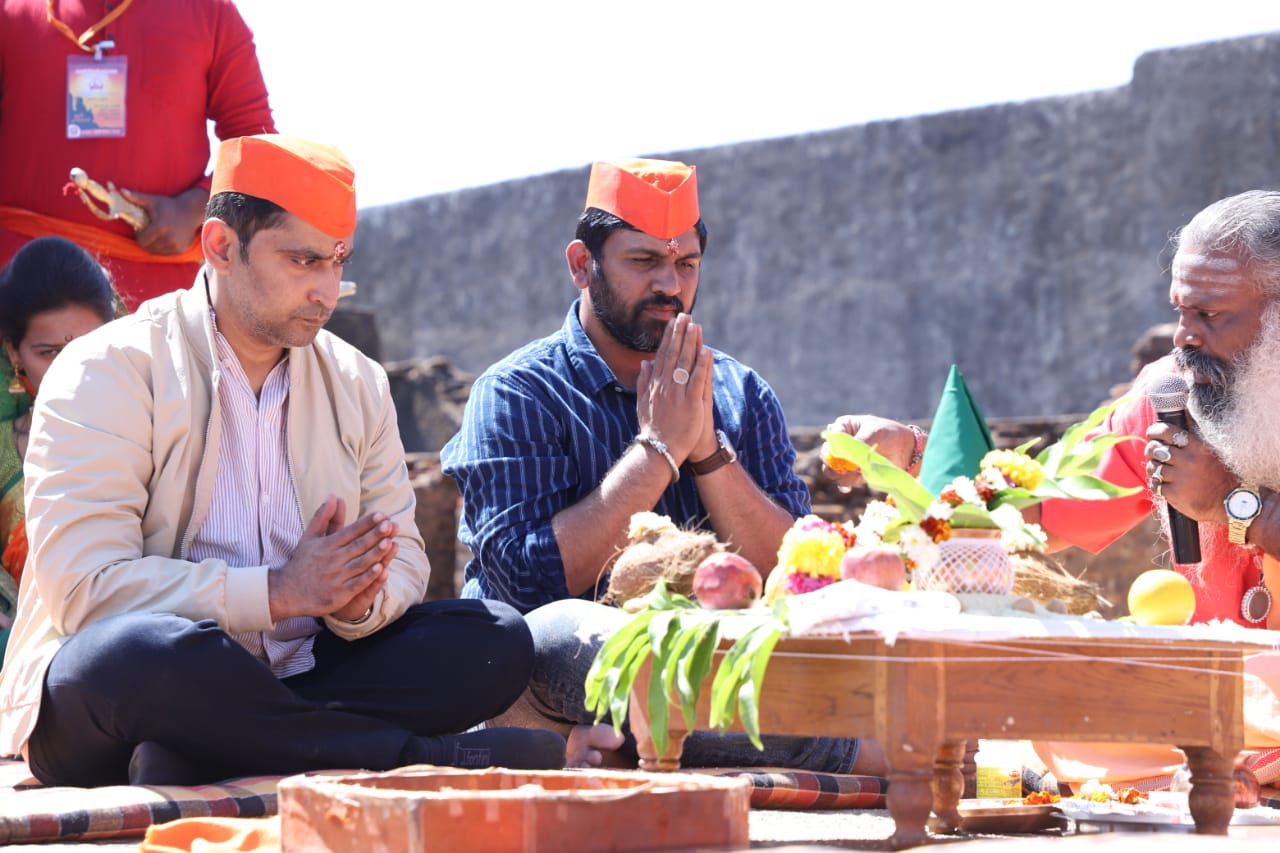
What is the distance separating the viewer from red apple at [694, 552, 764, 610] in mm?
3426

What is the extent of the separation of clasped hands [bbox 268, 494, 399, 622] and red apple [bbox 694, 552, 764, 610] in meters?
0.88

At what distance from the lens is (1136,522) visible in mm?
5043

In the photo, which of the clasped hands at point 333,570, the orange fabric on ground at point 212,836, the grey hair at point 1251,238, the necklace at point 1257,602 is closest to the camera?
the orange fabric on ground at point 212,836

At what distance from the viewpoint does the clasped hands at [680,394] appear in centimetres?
483

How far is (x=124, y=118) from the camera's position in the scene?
578 cm

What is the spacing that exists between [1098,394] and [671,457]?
29.0 ft

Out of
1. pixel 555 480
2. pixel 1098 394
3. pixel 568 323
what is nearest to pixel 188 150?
pixel 568 323

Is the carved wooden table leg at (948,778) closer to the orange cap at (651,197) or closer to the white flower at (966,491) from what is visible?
the white flower at (966,491)

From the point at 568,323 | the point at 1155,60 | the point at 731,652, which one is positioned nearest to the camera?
the point at 731,652

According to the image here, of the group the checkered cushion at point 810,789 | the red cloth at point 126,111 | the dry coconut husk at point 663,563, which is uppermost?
the red cloth at point 126,111

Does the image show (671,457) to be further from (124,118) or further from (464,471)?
(124,118)

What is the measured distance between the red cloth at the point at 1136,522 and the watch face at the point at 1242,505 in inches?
7.3

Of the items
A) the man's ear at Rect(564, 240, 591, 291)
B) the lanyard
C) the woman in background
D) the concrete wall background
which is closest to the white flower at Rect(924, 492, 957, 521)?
the man's ear at Rect(564, 240, 591, 291)

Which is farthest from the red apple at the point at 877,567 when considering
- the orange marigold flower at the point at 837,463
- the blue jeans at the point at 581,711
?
the blue jeans at the point at 581,711
